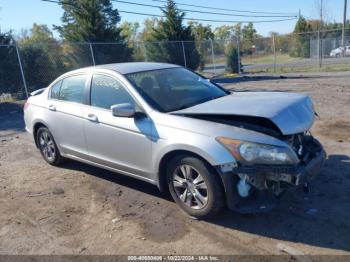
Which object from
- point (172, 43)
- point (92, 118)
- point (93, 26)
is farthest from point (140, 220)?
point (93, 26)

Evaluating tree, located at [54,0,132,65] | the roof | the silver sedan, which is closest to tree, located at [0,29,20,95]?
tree, located at [54,0,132,65]

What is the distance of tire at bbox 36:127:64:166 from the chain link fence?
8.30 meters

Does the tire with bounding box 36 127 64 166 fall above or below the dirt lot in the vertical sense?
above

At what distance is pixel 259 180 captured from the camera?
356 centimetres

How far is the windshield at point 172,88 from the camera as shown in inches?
175

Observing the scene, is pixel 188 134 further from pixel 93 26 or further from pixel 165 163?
pixel 93 26

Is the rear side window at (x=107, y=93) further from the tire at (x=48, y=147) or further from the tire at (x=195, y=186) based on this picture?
the tire at (x=48, y=147)

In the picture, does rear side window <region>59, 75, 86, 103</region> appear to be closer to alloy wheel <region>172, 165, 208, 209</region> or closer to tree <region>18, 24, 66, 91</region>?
alloy wheel <region>172, 165, 208, 209</region>

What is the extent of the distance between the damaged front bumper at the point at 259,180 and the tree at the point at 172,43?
17477 mm

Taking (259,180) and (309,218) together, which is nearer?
(259,180)

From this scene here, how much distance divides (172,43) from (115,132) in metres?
18.6

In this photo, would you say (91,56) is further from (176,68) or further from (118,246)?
(118,246)

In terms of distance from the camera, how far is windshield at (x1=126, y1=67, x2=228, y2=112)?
444 centimetres

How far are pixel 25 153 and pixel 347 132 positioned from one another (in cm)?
624
